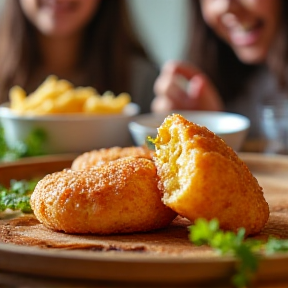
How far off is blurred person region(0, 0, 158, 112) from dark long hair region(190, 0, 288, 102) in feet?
1.22

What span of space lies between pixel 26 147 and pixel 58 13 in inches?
73.3

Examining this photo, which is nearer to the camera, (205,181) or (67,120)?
(205,181)

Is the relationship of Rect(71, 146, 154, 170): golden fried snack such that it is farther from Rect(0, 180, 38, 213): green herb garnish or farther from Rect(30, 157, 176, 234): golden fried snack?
Rect(30, 157, 176, 234): golden fried snack

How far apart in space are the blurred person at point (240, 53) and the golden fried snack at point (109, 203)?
1.85m

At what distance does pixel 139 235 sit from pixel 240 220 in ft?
0.54

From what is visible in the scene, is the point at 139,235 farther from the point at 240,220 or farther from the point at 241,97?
the point at 241,97

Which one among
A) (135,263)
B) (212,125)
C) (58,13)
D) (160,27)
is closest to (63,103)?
(212,125)

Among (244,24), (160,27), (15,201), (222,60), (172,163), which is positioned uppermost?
(160,27)

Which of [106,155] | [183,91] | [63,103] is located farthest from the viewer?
[183,91]

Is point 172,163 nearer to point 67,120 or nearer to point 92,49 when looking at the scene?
point 67,120

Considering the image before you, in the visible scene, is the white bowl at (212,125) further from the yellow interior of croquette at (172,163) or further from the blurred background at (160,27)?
the blurred background at (160,27)

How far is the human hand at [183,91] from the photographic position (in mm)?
2648

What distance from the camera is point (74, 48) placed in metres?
3.75

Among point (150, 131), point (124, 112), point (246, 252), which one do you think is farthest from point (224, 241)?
point (124, 112)
